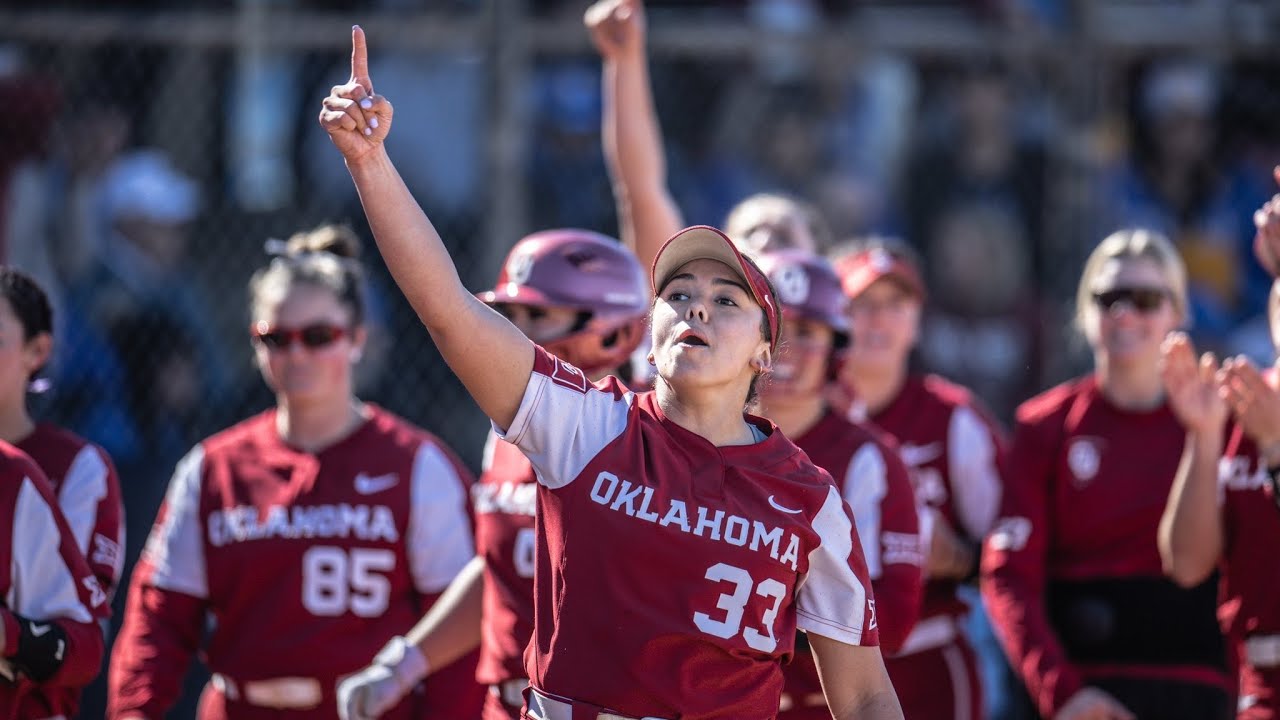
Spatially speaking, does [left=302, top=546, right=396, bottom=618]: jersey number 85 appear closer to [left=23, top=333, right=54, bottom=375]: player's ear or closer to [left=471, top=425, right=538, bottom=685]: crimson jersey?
[left=471, top=425, right=538, bottom=685]: crimson jersey

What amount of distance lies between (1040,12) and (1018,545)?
4.26 meters

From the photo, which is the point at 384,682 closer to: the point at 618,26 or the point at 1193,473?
the point at 618,26

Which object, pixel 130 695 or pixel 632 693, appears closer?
pixel 632 693

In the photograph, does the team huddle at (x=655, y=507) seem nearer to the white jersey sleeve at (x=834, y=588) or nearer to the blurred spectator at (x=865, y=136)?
the white jersey sleeve at (x=834, y=588)

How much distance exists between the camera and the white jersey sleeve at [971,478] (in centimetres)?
567

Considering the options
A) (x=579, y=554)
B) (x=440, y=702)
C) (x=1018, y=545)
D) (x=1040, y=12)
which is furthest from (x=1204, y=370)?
(x=1040, y=12)

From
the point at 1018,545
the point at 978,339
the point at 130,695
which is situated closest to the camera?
the point at 130,695

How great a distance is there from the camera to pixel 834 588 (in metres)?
3.56

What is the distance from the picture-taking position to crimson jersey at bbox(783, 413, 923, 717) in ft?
14.8

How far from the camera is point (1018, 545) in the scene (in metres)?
5.38

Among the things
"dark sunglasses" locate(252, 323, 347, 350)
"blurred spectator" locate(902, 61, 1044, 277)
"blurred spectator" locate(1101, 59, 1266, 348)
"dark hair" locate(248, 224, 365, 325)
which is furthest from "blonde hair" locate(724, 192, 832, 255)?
"blurred spectator" locate(1101, 59, 1266, 348)

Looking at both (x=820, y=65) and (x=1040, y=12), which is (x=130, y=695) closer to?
(x=820, y=65)

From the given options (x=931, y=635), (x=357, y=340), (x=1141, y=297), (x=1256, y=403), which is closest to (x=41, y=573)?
(x=357, y=340)

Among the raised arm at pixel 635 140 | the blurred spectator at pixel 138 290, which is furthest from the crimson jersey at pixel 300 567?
the blurred spectator at pixel 138 290
